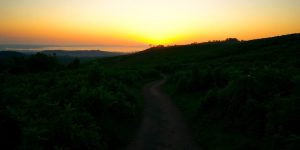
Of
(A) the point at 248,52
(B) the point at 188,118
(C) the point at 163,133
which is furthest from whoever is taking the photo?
(A) the point at 248,52

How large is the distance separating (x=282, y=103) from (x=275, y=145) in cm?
206

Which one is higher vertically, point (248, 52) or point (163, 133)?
point (248, 52)

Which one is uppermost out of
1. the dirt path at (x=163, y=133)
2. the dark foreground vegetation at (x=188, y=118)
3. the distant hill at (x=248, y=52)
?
the distant hill at (x=248, y=52)

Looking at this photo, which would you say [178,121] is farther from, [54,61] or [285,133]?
[54,61]

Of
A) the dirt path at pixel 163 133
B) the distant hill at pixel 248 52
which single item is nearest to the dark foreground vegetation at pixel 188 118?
the dirt path at pixel 163 133

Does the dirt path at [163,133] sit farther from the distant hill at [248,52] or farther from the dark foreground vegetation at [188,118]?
the distant hill at [248,52]

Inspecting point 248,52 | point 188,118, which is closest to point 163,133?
point 188,118

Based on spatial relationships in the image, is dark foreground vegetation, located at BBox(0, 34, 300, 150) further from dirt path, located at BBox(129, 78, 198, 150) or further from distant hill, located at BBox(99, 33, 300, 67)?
→ distant hill, located at BBox(99, 33, 300, 67)

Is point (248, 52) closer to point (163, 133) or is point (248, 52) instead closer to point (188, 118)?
point (188, 118)

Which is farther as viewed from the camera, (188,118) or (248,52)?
(248,52)

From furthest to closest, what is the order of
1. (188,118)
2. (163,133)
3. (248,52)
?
(248,52) → (188,118) → (163,133)

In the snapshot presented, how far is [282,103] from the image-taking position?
9.72 meters

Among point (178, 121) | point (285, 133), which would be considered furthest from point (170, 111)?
point (285, 133)

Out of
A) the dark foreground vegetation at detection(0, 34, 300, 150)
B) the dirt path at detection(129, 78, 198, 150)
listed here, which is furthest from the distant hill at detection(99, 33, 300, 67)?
the dark foreground vegetation at detection(0, 34, 300, 150)
